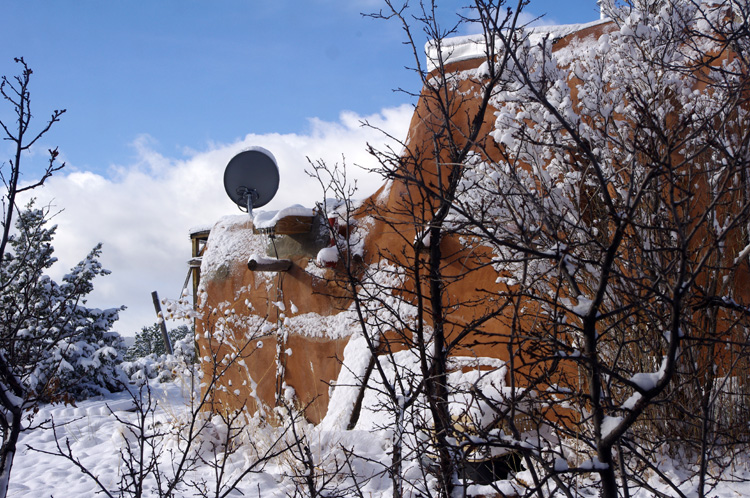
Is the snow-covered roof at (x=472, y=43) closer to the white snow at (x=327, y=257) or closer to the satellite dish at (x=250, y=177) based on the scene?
the white snow at (x=327, y=257)

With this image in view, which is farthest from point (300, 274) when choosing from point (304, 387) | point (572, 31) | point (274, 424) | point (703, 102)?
point (703, 102)

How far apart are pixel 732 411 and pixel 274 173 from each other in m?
6.91

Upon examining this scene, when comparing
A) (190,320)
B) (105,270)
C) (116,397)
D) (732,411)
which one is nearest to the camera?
(732,411)

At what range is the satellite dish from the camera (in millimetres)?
9031

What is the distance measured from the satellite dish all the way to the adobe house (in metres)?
0.34

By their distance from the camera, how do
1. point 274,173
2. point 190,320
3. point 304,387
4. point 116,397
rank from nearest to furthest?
point 304,387, point 190,320, point 274,173, point 116,397

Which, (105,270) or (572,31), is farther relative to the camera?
(105,270)

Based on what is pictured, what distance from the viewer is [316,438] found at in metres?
5.09

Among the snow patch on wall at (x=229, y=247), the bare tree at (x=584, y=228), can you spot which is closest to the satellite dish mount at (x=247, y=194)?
the snow patch on wall at (x=229, y=247)

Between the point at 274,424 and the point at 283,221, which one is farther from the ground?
the point at 283,221

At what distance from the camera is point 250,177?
9.09 m

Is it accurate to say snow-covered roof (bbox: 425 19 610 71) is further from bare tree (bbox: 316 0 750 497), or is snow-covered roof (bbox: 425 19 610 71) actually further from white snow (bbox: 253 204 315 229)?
white snow (bbox: 253 204 315 229)

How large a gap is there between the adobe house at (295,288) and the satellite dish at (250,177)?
34cm

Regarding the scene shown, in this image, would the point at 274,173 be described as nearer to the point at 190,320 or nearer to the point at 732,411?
the point at 190,320
